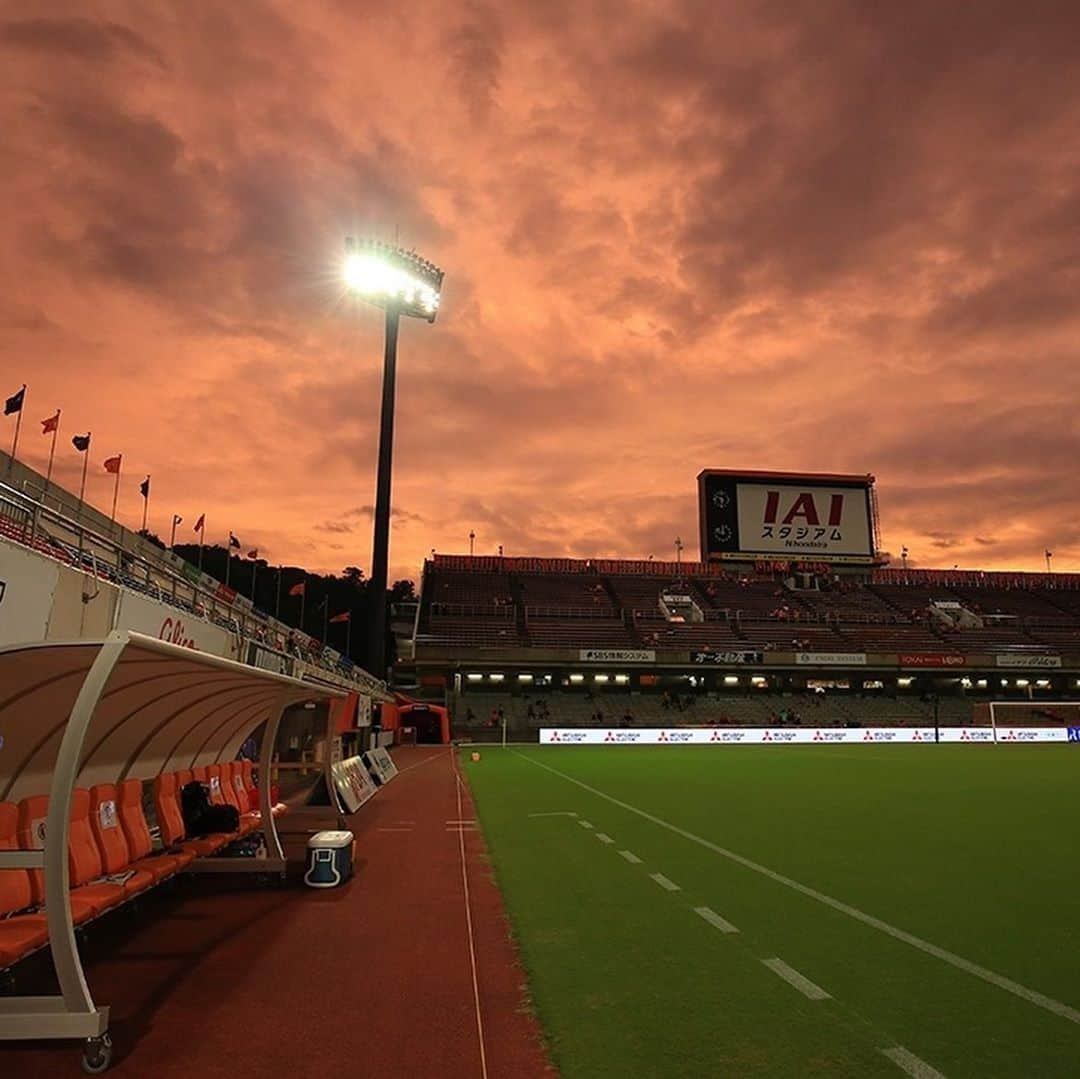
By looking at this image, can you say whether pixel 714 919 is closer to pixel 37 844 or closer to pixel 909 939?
pixel 909 939

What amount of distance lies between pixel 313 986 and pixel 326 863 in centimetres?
382

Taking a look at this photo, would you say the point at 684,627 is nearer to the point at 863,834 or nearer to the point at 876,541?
the point at 876,541

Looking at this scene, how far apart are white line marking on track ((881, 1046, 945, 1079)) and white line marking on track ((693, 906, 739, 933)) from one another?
9.05 feet

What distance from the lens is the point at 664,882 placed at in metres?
9.77

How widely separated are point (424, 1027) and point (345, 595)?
105 m

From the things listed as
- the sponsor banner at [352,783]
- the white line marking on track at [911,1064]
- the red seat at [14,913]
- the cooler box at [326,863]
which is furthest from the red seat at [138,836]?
the white line marking on track at [911,1064]

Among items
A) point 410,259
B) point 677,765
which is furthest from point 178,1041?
point 410,259

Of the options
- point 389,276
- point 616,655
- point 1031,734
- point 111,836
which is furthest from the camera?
point 616,655

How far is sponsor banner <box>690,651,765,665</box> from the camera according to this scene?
2458 inches

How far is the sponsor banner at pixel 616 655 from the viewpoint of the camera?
61500 mm

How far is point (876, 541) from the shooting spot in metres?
64.9

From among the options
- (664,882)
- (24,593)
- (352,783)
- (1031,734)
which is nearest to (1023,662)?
(1031,734)

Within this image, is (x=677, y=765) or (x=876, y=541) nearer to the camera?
(x=677, y=765)

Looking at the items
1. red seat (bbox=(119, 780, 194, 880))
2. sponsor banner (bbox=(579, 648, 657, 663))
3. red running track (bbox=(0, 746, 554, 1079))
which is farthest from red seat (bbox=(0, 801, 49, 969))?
sponsor banner (bbox=(579, 648, 657, 663))
